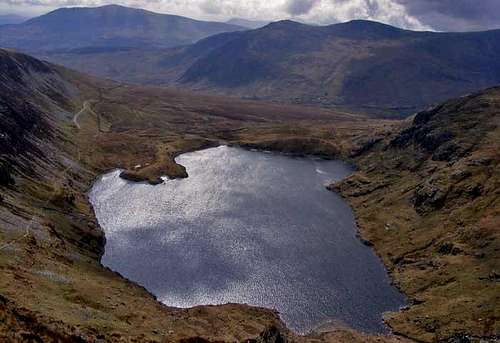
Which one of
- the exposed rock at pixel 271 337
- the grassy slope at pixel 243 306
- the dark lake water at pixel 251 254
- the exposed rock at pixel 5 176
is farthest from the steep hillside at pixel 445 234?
the exposed rock at pixel 5 176

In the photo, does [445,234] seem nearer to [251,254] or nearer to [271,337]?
[251,254]

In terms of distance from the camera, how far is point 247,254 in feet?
453

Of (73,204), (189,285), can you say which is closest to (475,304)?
(189,285)

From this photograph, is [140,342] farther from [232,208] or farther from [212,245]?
[232,208]

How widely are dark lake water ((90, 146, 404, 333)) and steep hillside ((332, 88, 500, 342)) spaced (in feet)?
21.2

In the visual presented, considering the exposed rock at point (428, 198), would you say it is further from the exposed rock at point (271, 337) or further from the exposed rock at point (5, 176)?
the exposed rock at point (5, 176)

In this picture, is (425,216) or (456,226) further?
(425,216)

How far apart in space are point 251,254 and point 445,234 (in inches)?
2203

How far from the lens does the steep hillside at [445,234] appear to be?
336 feet

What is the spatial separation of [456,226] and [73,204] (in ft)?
387

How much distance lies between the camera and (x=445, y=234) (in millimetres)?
139250

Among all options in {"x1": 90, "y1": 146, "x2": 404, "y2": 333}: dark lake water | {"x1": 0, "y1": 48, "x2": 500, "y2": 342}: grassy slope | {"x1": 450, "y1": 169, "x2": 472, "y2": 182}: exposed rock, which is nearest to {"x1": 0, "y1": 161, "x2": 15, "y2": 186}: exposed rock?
{"x1": 0, "y1": 48, "x2": 500, "y2": 342}: grassy slope

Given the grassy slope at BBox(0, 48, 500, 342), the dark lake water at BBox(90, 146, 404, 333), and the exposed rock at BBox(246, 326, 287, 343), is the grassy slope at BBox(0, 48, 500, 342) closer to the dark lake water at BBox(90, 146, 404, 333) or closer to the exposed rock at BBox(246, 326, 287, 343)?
the exposed rock at BBox(246, 326, 287, 343)

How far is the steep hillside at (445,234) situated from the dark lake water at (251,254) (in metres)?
6.47
